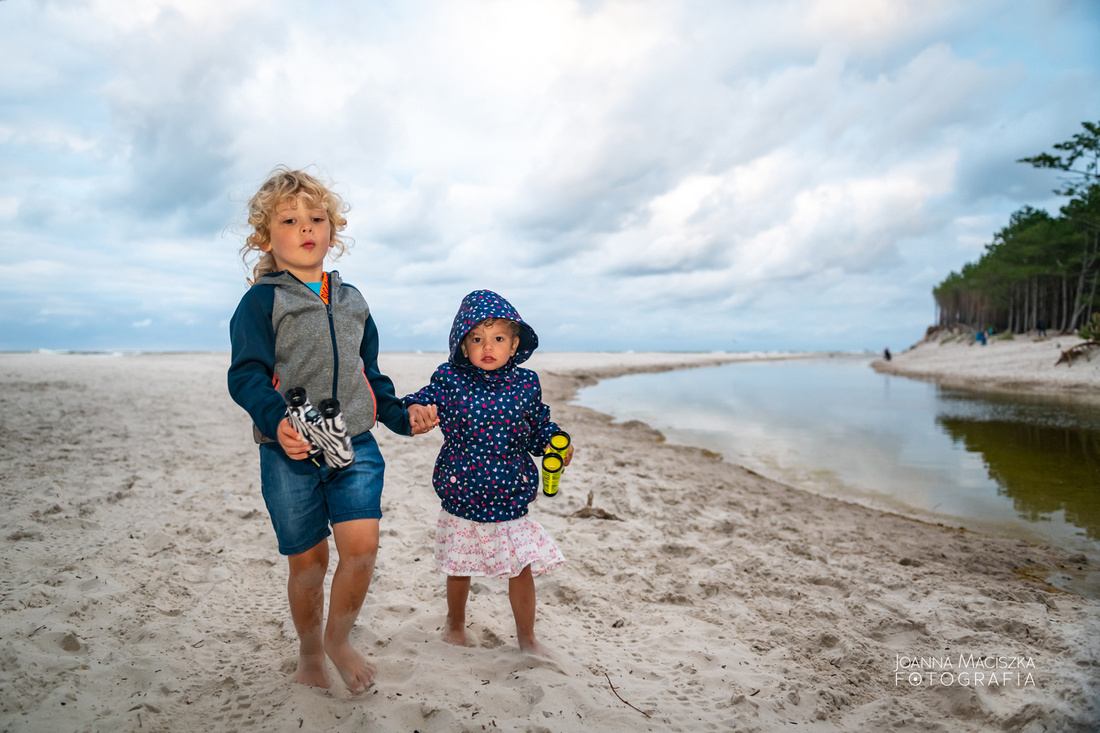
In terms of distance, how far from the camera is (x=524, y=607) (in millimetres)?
2695

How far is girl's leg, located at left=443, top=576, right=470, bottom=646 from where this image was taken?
2.75 m

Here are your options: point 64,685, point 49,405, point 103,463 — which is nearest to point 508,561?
point 64,685

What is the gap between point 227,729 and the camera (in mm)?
2066

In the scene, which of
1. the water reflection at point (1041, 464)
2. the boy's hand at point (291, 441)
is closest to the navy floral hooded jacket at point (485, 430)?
the boy's hand at point (291, 441)

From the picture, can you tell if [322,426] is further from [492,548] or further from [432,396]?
[492,548]

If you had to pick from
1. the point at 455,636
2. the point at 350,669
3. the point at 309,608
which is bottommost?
the point at 455,636

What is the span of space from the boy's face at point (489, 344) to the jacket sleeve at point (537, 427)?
21cm

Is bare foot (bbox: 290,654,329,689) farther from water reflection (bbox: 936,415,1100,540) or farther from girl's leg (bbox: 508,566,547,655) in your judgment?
water reflection (bbox: 936,415,1100,540)

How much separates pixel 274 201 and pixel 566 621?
8.90 feet

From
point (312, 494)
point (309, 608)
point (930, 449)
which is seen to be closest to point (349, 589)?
point (309, 608)

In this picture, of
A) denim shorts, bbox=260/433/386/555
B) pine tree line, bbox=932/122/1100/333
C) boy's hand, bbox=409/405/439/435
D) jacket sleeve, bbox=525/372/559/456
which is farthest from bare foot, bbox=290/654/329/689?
pine tree line, bbox=932/122/1100/333

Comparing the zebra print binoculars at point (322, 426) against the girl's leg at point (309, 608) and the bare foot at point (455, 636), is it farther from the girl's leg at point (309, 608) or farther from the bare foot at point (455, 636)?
the bare foot at point (455, 636)

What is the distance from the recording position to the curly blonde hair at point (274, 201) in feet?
7.70

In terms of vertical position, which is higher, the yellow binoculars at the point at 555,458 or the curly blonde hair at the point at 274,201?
the curly blonde hair at the point at 274,201
